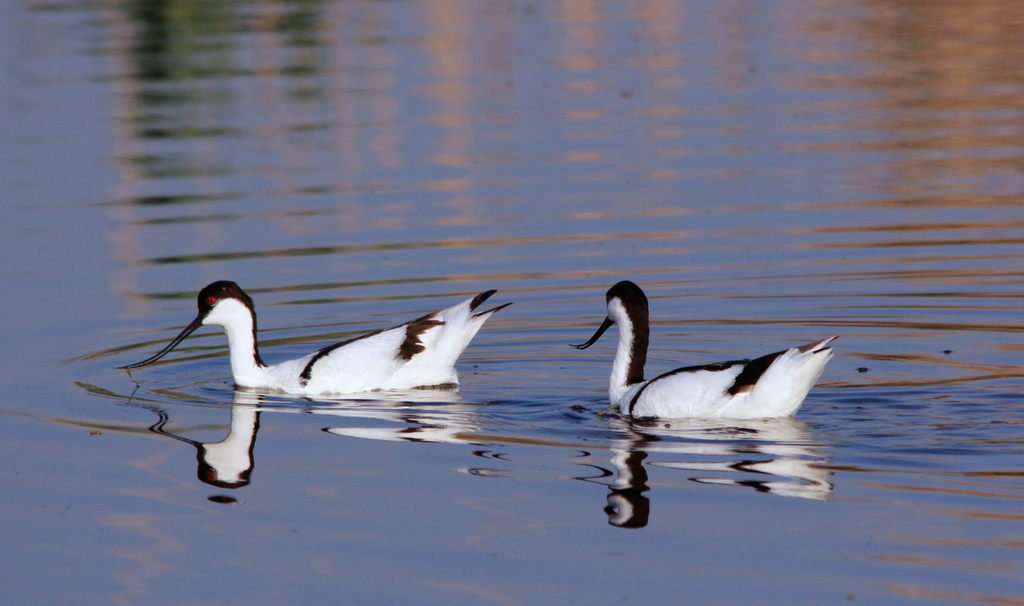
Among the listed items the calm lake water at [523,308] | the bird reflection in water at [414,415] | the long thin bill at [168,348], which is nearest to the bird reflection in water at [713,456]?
the calm lake water at [523,308]

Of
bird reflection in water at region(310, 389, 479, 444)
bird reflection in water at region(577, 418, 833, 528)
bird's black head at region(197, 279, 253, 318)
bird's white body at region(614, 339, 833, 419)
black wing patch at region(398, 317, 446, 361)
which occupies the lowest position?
bird reflection in water at region(577, 418, 833, 528)

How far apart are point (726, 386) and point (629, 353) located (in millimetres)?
1120

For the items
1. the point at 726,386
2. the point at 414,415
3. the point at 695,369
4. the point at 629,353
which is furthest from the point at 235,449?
the point at 726,386

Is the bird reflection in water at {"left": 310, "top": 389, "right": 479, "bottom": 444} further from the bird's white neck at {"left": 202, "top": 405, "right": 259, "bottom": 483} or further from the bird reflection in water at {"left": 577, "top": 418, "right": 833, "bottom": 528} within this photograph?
the bird reflection in water at {"left": 577, "top": 418, "right": 833, "bottom": 528}

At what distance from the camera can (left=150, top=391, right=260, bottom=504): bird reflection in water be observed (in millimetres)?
10383

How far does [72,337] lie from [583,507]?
20.5 feet

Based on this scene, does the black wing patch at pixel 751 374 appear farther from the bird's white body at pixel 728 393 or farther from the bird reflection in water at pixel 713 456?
the bird reflection in water at pixel 713 456

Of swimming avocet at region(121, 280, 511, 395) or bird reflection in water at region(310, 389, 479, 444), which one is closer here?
bird reflection in water at region(310, 389, 479, 444)

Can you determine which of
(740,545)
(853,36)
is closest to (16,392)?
(740,545)

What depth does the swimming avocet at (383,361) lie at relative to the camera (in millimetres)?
12812

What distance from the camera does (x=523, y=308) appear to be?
588 inches

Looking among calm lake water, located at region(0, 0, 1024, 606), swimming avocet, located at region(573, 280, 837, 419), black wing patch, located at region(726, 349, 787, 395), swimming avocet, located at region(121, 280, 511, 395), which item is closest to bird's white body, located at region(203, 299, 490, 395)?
swimming avocet, located at region(121, 280, 511, 395)

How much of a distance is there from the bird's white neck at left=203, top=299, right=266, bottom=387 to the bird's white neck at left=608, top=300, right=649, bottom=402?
265 cm

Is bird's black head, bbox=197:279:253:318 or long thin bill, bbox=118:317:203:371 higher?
bird's black head, bbox=197:279:253:318
